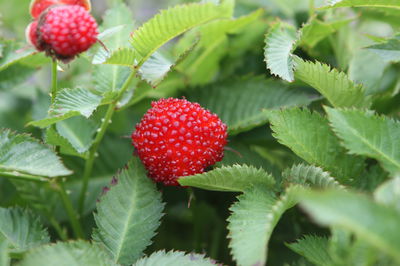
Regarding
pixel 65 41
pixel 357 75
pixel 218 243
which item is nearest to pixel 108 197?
pixel 65 41

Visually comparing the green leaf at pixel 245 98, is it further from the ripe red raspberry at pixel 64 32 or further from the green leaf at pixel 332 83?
the ripe red raspberry at pixel 64 32

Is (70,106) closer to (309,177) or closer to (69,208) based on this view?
Answer: (69,208)

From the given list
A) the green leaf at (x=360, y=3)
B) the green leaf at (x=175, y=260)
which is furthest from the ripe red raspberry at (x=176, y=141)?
the green leaf at (x=360, y=3)

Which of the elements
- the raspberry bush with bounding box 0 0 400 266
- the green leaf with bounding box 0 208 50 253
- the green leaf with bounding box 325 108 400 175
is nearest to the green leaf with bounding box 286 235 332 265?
the raspberry bush with bounding box 0 0 400 266

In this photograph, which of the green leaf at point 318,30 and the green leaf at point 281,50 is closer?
the green leaf at point 281,50

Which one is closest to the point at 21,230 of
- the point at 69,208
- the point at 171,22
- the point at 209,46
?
the point at 69,208

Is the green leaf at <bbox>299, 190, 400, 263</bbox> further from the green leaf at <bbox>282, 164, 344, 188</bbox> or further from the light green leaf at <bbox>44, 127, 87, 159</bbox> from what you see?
the light green leaf at <bbox>44, 127, 87, 159</bbox>

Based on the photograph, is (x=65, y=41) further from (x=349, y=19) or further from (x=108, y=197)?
(x=349, y=19)

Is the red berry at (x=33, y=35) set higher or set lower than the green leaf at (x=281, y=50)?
higher
